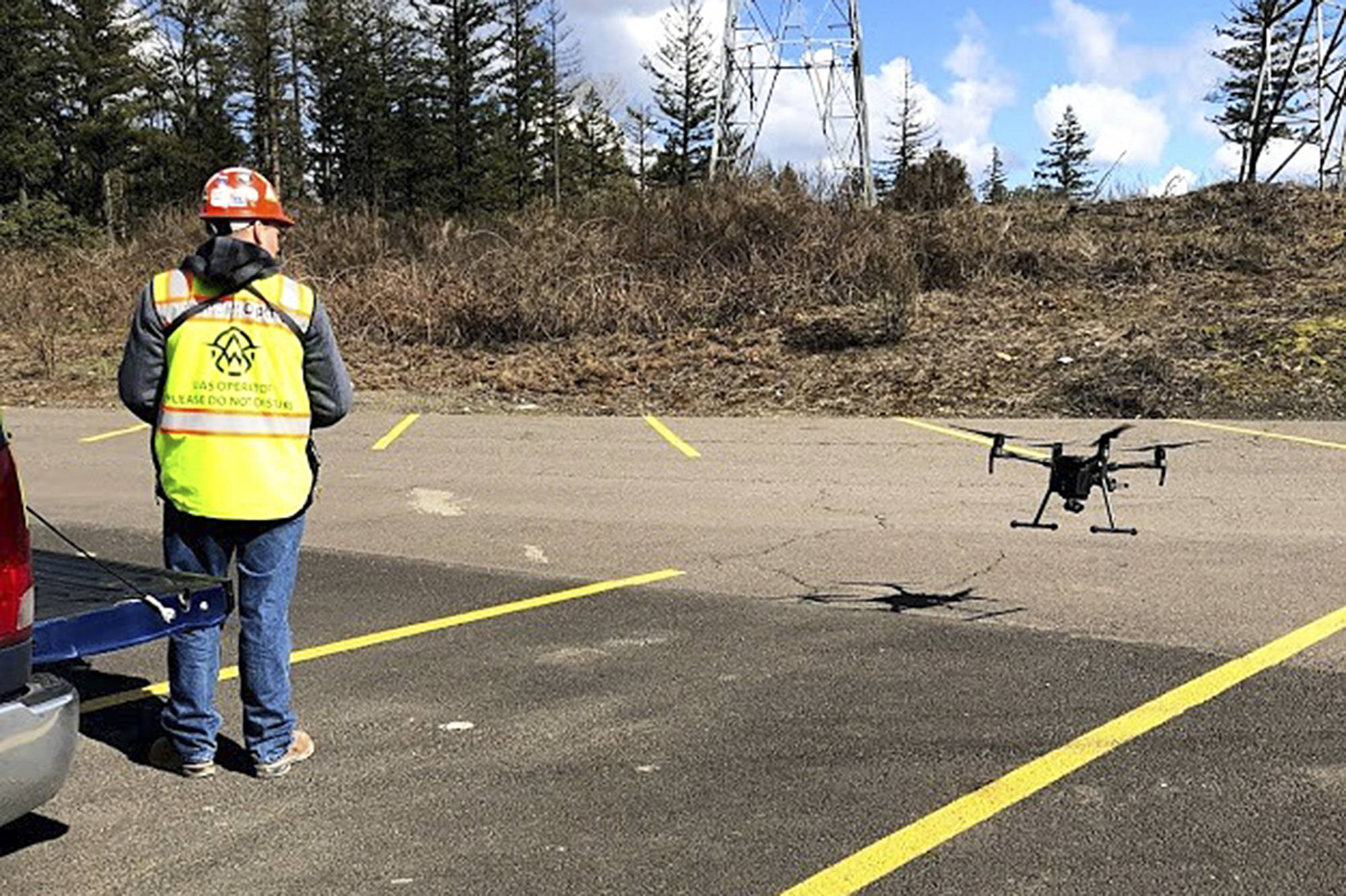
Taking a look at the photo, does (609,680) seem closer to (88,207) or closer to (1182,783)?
(1182,783)

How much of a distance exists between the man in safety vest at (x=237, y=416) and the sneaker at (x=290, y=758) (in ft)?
0.05

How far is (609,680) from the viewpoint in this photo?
541 cm

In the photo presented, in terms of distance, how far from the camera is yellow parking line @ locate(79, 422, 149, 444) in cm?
1342

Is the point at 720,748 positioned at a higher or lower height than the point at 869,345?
lower

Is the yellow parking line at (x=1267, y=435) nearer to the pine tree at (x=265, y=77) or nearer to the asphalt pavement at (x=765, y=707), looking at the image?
the asphalt pavement at (x=765, y=707)

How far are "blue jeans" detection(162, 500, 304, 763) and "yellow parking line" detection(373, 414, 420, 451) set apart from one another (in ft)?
27.6

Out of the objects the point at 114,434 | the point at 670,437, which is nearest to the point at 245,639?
the point at 670,437

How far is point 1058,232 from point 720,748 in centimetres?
1919

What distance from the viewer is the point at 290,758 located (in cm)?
443

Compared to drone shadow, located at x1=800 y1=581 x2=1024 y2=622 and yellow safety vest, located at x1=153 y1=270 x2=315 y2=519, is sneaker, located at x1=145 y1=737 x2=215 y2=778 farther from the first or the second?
drone shadow, located at x1=800 y1=581 x2=1024 y2=622

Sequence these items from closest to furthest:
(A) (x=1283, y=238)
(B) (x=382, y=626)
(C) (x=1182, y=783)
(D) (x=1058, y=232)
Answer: (C) (x=1182, y=783) → (B) (x=382, y=626) → (A) (x=1283, y=238) → (D) (x=1058, y=232)

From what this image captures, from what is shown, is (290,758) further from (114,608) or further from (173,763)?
(114,608)

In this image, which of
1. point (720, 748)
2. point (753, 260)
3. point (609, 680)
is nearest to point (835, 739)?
point (720, 748)

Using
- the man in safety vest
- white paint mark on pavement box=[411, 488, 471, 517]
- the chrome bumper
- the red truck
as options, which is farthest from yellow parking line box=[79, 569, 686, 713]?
white paint mark on pavement box=[411, 488, 471, 517]
